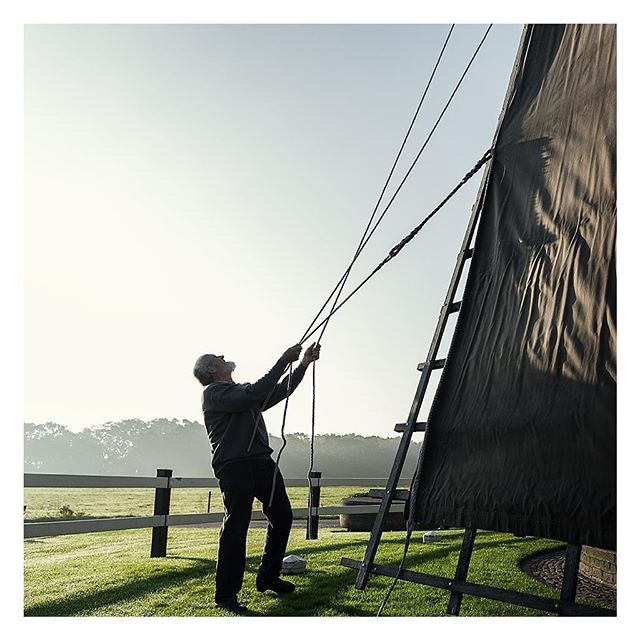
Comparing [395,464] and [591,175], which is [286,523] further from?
[591,175]

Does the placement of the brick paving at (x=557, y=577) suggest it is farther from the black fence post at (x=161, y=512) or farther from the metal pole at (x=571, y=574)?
the black fence post at (x=161, y=512)

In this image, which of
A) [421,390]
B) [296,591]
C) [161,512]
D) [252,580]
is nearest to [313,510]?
[161,512]

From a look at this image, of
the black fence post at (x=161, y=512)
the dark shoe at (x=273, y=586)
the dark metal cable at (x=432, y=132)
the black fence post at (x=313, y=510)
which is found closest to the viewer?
the dark shoe at (x=273, y=586)

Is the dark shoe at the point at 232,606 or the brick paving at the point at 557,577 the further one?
the brick paving at the point at 557,577

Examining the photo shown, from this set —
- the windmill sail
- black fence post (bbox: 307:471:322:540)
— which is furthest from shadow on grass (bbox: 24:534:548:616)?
black fence post (bbox: 307:471:322:540)

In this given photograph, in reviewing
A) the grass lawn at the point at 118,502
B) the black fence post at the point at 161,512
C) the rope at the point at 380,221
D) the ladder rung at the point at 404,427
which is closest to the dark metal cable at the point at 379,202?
the rope at the point at 380,221

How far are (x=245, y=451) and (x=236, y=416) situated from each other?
0.21 meters

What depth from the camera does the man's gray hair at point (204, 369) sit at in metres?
3.69

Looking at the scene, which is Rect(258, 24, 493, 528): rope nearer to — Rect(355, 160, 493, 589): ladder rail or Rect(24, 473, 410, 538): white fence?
Rect(355, 160, 493, 589): ladder rail

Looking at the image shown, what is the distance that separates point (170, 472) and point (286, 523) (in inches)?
96.6

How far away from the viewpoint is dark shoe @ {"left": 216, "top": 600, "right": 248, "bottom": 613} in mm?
3111

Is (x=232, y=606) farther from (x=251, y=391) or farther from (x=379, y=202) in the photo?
(x=379, y=202)
